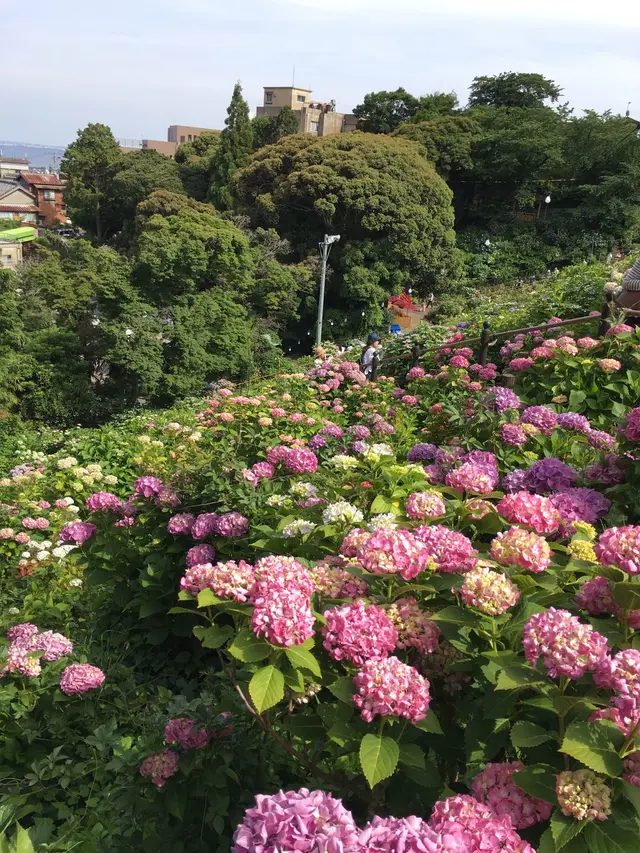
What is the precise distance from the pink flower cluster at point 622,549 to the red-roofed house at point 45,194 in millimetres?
61415

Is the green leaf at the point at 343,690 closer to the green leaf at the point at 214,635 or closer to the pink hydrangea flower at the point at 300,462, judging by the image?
the green leaf at the point at 214,635

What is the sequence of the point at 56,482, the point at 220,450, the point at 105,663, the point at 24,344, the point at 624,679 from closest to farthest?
the point at 624,679
the point at 105,663
the point at 220,450
the point at 56,482
the point at 24,344

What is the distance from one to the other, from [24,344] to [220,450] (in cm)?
1480

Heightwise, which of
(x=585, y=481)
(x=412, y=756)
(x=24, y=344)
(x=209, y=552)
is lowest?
(x=24, y=344)

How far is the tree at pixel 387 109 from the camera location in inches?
→ 1373

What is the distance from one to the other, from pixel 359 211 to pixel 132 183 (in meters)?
13.4

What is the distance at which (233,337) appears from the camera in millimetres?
18000

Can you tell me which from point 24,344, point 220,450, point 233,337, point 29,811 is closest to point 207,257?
point 233,337

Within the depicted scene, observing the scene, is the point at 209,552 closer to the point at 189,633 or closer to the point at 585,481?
the point at 189,633

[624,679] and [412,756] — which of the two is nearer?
[624,679]

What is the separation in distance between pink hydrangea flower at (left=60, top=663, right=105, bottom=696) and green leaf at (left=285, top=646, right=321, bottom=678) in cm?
125

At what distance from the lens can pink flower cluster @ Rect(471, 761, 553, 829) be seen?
114cm

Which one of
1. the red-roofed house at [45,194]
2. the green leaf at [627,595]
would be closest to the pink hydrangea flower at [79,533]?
the green leaf at [627,595]

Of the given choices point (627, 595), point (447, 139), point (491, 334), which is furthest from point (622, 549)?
point (447, 139)
